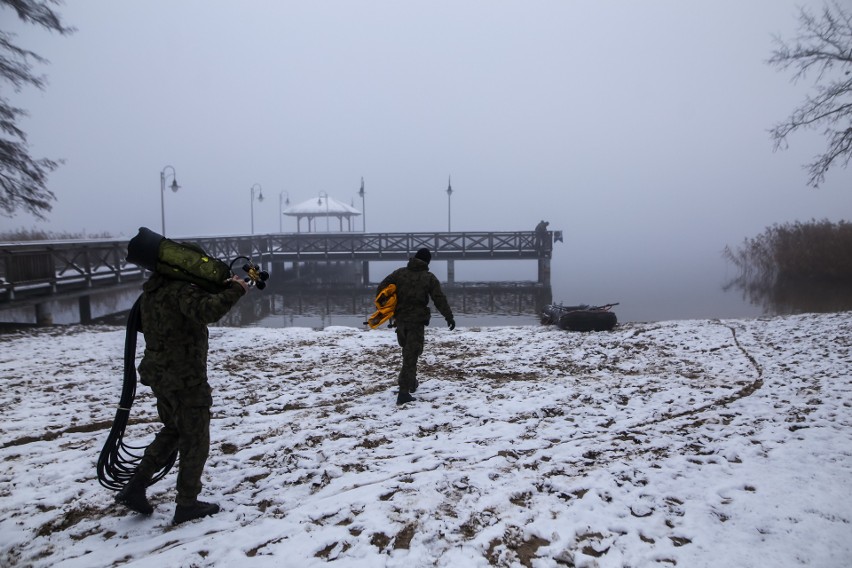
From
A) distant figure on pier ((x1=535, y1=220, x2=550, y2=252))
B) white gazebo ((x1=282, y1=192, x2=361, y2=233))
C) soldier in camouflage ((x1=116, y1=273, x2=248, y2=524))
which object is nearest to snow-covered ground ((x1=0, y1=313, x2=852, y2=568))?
soldier in camouflage ((x1=116, y1=273, x2=248, y2=524))

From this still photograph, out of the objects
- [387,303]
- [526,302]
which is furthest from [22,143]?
[526,302]

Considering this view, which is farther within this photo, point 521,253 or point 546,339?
point 521,253

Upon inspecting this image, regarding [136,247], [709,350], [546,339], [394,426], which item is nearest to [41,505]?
[136,247]

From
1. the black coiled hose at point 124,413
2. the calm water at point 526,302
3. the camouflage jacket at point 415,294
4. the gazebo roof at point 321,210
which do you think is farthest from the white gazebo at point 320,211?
the black coiled hose at point 124,413

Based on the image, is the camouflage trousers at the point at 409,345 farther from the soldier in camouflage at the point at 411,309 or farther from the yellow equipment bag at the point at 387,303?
the yellow equipment bag at the point at 387,303

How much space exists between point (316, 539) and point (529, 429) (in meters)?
2.41

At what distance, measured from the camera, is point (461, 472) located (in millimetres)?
3660

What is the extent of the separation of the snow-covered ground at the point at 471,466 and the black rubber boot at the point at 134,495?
11 centimetres

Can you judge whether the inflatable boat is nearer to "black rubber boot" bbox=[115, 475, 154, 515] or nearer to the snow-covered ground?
the snow-covered ground

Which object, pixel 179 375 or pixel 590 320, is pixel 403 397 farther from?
pixel 590 320

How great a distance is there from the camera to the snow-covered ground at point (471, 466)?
275 cm

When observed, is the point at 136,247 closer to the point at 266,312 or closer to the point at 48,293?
the point at 48,293

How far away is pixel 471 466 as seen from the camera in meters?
3.78

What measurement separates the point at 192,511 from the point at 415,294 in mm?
3106
